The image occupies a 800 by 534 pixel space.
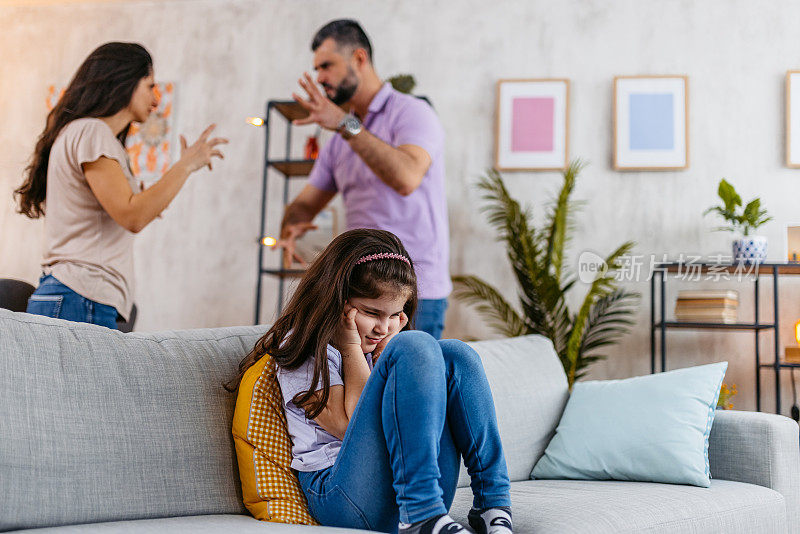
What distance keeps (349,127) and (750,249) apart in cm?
203

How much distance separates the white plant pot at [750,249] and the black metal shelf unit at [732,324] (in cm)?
4

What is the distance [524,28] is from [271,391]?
311cm

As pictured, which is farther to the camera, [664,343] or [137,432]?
[664,343]

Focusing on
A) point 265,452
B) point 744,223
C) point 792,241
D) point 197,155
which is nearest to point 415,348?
point 265,452

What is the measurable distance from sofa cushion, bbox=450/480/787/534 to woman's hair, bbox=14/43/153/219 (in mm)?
1403

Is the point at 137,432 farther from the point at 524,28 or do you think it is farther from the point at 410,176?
the point at 524,28

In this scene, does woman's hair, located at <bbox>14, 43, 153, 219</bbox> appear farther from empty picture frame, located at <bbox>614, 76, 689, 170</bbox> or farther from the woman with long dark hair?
empty picture frame, located at <bbox>614, 76, 689, 170</bbox>

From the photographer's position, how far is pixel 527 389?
2439 mm

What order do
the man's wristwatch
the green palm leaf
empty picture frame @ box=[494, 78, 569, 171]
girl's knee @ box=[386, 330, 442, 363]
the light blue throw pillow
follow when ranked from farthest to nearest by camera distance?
1. empty picture frame @ box=[494, 78, 569, 171]
2. the green palm leaf
3. the man's wristwatch
4. the light blue throw pillow
5. girl's knee @ box=[386, 330, 442, 363]

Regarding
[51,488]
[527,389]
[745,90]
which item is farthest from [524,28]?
[51,488]

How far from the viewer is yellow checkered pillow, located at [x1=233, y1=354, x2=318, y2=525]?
1644 mm

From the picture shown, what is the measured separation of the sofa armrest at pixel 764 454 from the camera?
2.20m

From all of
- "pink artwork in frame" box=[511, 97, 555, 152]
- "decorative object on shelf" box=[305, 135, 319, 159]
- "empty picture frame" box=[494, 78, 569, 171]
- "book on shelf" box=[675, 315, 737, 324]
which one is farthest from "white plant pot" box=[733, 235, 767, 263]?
"decorative object on shelf" box=[305, 135, 319, 159]

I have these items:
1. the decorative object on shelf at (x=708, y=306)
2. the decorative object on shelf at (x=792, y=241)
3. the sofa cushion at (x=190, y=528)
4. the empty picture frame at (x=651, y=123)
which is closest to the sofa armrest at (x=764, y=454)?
the sofa cushion at (x=190, y=528)
